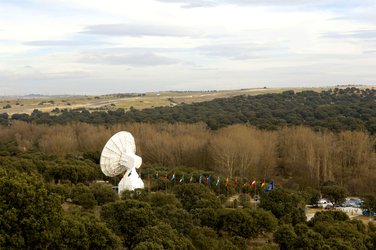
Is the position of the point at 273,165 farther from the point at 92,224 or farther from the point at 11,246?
the point at 11,246

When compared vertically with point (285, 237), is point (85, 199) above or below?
above

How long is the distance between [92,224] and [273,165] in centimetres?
3899

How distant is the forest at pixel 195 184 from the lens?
24891 millimetres

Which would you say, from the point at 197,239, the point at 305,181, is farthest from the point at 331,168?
the point at 197,239

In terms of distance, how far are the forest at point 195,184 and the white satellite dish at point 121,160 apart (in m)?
2.11

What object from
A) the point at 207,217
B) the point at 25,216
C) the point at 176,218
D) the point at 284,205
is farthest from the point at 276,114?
the point at 25,216

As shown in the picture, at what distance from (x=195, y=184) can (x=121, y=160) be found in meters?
7.87

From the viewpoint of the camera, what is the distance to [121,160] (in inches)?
1772

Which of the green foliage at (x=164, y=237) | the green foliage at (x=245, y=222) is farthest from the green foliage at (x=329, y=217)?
the green foliage at (x=164, y=237)

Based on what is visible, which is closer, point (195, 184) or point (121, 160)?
point (195, 184)

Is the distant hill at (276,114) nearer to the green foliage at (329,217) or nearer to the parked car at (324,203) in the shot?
the parked car at (324,203)

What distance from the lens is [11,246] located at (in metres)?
22.0

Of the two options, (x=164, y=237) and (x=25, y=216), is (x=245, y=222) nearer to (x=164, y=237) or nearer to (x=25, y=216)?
(x=164, y=237)

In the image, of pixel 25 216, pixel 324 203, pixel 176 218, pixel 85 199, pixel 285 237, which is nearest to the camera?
pixel 25 216
